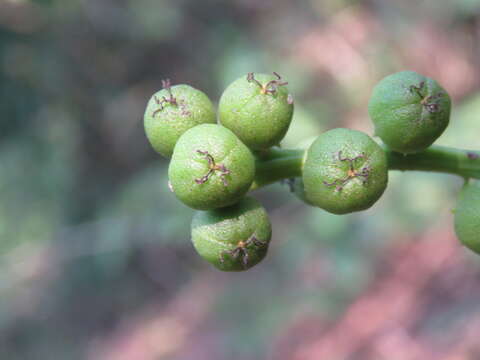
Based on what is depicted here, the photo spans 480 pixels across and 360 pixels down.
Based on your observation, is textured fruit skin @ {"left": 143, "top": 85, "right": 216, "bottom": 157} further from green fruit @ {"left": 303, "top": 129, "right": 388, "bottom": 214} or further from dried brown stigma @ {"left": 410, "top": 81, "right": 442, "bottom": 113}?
dried brown stigma @ {"left": 410, "top": 81, "right": 442, "bottom": 113}

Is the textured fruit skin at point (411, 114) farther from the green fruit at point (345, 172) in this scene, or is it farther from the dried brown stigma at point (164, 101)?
the dried brown stigma at point (164, 101)

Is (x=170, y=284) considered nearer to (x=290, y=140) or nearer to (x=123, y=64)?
(x=123, y=64)

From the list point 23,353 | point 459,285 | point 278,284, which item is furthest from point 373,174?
point 23,353

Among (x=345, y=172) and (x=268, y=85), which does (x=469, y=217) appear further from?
(x=268, y=85)

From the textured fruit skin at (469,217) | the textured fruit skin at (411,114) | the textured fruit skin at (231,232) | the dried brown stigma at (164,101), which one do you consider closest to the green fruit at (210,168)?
the textured fruit skin at (231,232)

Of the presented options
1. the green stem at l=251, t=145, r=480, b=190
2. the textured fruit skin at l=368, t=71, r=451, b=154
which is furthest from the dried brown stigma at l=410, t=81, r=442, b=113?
the green stem at l=251, t=145, r=480, b=190

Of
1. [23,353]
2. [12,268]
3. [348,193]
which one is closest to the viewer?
[348,193]

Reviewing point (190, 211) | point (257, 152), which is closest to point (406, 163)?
point (257, 152)
